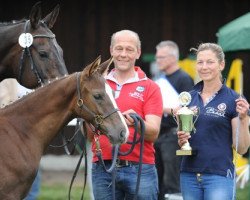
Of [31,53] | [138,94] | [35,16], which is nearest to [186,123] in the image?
[138,94]

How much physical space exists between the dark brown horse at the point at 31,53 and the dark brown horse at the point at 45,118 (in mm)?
942

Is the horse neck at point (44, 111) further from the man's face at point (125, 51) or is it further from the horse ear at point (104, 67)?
the man's face at point (125, 51)

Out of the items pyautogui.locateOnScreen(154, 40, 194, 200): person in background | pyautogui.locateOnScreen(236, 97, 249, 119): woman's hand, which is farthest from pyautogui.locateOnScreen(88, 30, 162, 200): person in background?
pyautogui.locateOnScreen(154, 40, 194, 200): person in background

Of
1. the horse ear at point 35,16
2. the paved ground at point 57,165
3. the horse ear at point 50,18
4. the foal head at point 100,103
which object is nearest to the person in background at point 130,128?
the foal head at point 100,103

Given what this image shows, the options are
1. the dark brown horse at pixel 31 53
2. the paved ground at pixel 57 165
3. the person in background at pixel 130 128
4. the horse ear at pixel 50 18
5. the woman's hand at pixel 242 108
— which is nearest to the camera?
the woman's hand at pixel 242 108

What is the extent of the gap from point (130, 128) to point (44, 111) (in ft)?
2.26

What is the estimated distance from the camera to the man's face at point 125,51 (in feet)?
21.1

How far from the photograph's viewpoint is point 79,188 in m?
A: 12.1

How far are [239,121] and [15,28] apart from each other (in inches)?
92.0

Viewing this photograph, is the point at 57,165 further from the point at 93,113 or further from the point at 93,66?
the point at 93,66

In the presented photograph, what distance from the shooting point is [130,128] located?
251 inches

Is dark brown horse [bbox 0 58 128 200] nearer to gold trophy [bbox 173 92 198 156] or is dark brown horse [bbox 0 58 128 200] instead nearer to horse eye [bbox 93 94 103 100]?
horse eye [bbox 93 94 103 100]

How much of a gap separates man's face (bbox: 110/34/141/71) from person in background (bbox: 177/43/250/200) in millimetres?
514

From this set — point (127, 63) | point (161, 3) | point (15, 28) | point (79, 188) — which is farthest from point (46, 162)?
point (127, 63)
